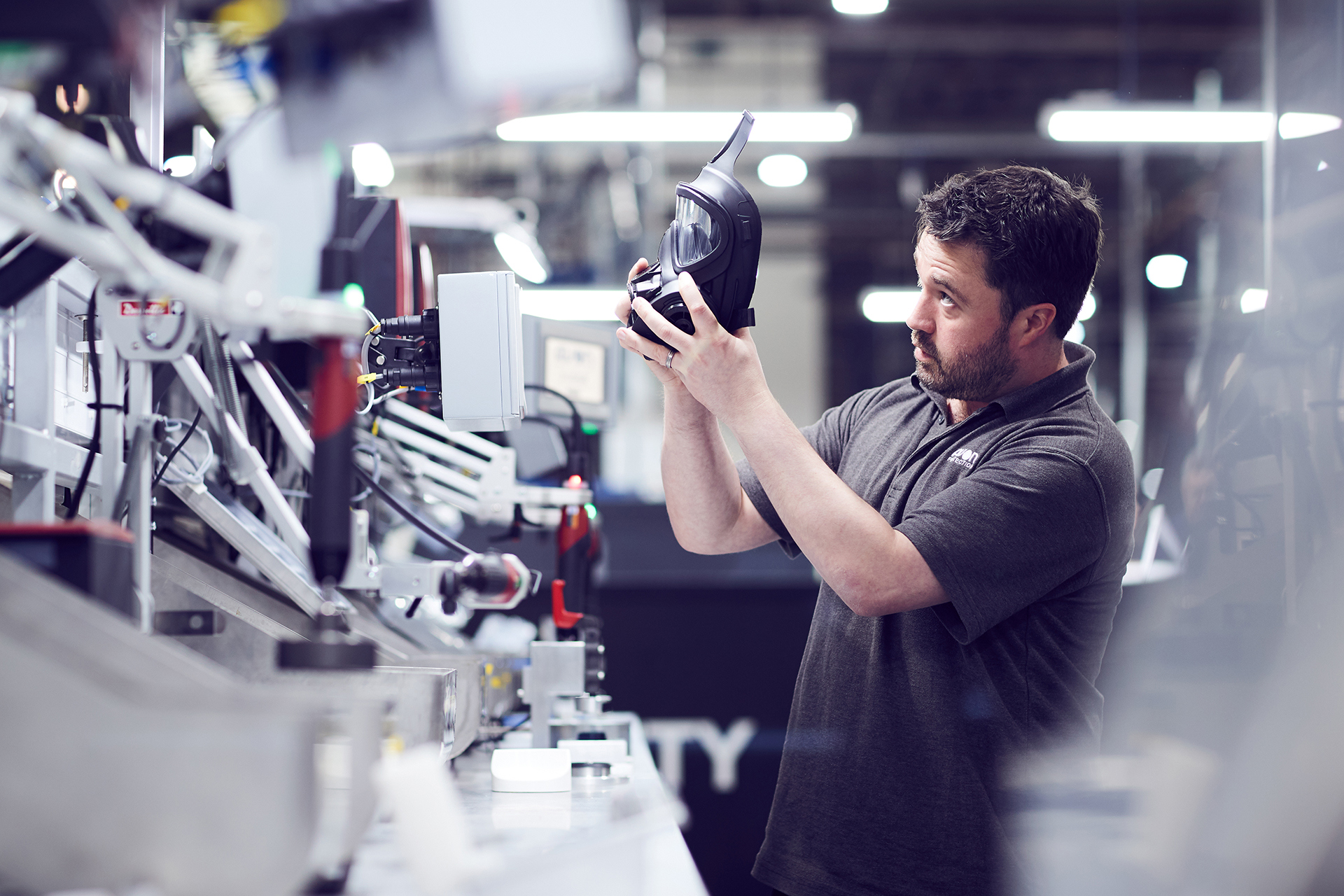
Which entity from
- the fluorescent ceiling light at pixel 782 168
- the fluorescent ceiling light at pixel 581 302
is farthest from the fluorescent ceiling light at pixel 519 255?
the fluorescent ceiling light at pixel 782 168

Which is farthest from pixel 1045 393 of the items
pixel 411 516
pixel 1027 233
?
pixel 411 516

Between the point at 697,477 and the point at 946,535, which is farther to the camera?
the point at 697,477

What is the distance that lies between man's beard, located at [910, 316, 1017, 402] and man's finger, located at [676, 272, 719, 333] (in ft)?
1.35

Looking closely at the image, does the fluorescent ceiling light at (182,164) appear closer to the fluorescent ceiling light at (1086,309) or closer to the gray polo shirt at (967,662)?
the gray polo shirt at (967,662)

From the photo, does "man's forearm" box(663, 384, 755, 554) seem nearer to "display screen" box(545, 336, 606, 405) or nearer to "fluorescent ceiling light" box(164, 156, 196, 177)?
"display screen" box(545, 336, 606, 405)

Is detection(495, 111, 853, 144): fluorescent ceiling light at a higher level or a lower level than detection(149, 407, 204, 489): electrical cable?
higher

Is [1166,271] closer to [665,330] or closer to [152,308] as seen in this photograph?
[665,330]

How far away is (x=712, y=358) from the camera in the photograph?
117cm

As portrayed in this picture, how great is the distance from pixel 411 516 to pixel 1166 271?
7024 millimetres

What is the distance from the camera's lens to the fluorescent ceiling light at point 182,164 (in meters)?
1.19

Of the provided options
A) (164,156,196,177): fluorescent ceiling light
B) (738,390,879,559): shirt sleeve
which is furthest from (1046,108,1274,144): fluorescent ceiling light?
(164,156,196,177): fluorescent ceiling light

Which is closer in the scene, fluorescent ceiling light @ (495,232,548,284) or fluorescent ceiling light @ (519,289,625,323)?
fluorescent ceiling light @ (495,232,548,284)

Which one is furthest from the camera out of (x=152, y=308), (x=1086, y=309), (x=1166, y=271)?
(x=1166, y=271)

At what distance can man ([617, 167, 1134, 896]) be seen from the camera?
1196 mm
